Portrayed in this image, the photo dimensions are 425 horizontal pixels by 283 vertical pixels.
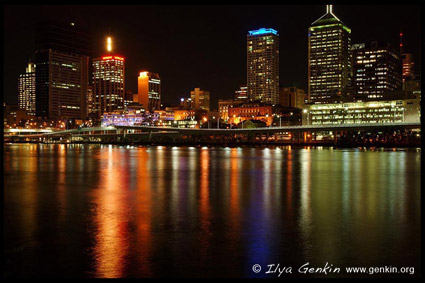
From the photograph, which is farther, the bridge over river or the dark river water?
the bridge over river

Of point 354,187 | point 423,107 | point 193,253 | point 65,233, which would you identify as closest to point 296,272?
point 193,253

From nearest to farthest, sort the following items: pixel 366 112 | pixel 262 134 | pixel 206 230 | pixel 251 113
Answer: pixel 206 230 < pixel 366 112 < pixel 262 134 < pixel 251 113

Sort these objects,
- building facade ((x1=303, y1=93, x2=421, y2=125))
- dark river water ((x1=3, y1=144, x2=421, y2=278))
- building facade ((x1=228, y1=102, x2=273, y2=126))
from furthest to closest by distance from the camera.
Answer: building facade ((x1=228, y1=102, x2=273, y2=126)) < building facade ((x1=303, y1=93, x2=421, y2=125)) < dark river water ((x1=3, y1=144, x2=421, y2=278))

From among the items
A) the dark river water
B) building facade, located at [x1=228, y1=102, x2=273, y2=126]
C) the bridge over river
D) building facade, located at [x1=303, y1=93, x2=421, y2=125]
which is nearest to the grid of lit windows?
building facade, located at [x1=303, y1=93, x2=421, y2=125]

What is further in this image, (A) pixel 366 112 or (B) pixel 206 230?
(A) pixel 366 112

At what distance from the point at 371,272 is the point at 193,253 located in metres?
3.73

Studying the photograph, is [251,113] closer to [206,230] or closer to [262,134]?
[262,134]

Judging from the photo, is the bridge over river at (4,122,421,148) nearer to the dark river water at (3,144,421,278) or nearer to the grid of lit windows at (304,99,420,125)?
the grid of lit windows at (304,99,420,125)

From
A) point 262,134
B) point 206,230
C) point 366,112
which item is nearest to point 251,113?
point 262,134

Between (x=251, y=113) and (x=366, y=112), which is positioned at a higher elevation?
(x=251, y=113)

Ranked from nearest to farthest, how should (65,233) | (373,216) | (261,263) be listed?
(261,263) < (65,233) < (373,216)

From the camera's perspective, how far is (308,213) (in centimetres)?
1518

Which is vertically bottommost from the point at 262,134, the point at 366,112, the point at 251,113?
the point at 262,134

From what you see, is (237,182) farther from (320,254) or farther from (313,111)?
(313,111)
